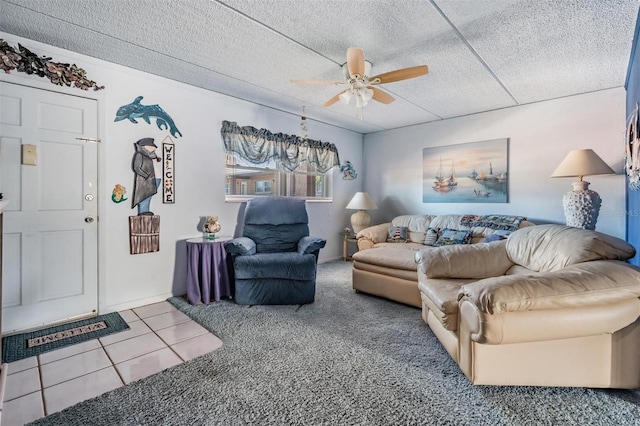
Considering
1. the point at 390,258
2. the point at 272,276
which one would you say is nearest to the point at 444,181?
the point at 390,258

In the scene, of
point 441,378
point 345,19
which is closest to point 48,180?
point 345,19

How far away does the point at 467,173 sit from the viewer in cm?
445

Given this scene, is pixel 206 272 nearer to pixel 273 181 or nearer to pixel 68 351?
pixel 68 351

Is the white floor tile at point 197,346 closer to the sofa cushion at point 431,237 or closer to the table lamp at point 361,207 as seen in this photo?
the sofa cushion at point 431,237

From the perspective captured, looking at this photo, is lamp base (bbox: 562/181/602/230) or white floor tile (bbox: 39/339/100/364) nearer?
white floor tile (bbox: 39/339/100/364)

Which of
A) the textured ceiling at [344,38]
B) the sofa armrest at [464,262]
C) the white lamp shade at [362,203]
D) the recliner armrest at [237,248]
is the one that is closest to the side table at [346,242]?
the white lamp shade at [362,203]

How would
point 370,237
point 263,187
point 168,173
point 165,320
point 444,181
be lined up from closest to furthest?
1. point 165,320
2. point 168,173
3. point 263,187
4. point 370,237
5. point 444,181

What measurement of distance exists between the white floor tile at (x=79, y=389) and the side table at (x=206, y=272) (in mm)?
1151

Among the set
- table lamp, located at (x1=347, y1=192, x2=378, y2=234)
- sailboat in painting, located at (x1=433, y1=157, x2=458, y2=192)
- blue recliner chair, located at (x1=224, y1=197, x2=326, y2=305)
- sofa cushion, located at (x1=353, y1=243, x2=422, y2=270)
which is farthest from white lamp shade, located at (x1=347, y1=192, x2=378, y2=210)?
blue recliner chair, located at (x1=224, y1=197, x2=326, y2=305)

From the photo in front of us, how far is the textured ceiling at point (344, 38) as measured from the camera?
6.61 ft

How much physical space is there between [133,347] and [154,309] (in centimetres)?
79

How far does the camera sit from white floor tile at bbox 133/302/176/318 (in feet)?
9.30

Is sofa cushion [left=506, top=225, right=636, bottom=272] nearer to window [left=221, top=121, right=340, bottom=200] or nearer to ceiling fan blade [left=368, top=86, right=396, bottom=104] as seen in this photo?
ceiling fan blade [left=368, top=86, right=396, bottom=104]

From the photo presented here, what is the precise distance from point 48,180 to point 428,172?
182 inches
